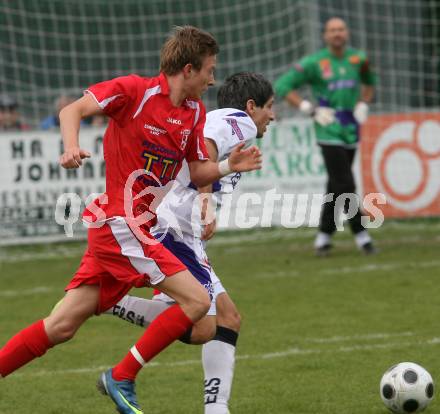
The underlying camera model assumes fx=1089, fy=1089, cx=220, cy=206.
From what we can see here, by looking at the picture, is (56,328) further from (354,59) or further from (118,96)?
(354,59)

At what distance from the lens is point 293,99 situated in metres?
11.7

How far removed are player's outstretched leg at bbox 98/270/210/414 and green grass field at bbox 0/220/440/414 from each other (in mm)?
707

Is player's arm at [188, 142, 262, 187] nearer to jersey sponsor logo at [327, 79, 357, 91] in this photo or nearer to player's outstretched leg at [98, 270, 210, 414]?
player's outstretched leg at [98, 270, 210, 414]

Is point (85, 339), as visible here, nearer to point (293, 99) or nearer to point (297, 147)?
point (293, 99)

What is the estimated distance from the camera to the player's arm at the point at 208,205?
5660mm

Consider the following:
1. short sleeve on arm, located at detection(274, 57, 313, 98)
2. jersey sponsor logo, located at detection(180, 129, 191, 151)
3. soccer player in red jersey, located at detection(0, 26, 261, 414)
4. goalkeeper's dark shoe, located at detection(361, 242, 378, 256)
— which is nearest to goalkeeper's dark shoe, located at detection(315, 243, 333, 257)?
goalkeeper's dark shoe, located at detection(361, 242, 378, 256)

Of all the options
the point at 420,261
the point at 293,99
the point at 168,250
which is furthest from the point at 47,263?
the point at 168,250

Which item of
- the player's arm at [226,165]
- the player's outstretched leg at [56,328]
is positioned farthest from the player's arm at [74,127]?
the player's outstretched leg at [56,328]

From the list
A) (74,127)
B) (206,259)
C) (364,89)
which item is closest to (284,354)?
(206,259)

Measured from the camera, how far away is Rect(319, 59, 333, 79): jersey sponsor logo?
1162 centimetres

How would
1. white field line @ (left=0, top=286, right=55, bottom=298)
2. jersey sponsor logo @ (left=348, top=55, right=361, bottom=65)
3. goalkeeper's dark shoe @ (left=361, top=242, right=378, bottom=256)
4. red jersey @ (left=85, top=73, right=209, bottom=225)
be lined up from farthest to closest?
jersey sponsor logo @ (left=348, top=55, right=361, bottom=65)
goalkeeper's dark shoe @ (left=361, top=242, right=378, bottom=256)
white field line @ (left=0, top=286, right=55, bottom=298)
red jersey @ (left=85, top=73, right=209, bottom=225)

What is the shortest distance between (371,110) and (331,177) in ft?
13.6

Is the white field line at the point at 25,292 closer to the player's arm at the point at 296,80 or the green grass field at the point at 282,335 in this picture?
the green grass field at the point at 282,335

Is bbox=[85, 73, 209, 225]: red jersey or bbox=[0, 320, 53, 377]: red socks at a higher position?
bbox=[85, 73, 209, 225]: red jersey
